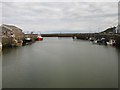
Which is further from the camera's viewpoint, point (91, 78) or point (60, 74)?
point (60, 74)

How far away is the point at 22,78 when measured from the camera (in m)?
7.75

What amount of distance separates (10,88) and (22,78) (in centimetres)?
114

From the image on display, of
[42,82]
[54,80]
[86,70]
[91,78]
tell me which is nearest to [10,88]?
[42,82]

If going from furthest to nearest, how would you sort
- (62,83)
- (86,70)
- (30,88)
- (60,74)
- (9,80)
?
(86,70) → (60,74) → (9,80) → (62,83) → (30,88)

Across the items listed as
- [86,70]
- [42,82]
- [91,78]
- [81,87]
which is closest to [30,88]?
[42,82]

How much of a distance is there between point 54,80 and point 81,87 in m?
1.41

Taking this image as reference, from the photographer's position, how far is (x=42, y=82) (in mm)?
7141

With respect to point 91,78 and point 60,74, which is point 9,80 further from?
point 91,78

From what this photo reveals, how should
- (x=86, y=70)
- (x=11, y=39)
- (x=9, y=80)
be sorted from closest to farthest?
1. (x=9, y=80)
2. (x=86, y=70)
3. (x=11, y=39)

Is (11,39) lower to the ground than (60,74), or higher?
higher

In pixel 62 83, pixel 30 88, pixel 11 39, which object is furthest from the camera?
pixel 11 39

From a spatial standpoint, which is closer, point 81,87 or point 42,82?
point 81,87

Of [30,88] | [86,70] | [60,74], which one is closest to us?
[30,88]

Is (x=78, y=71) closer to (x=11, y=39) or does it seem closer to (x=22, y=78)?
(x=22, y=78)
